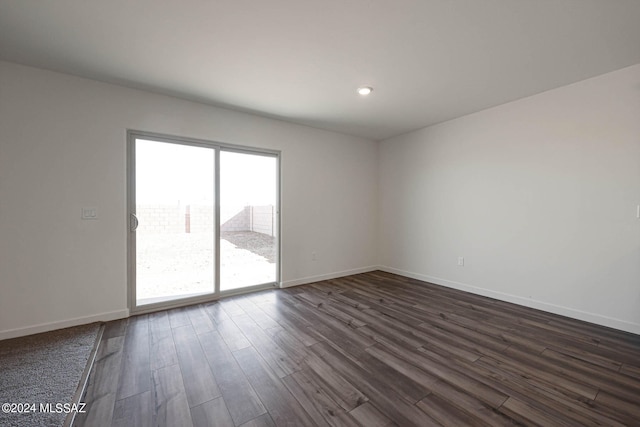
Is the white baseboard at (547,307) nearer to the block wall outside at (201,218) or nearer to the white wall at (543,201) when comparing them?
the white wall at (543,201)

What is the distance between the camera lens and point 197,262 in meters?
3.32

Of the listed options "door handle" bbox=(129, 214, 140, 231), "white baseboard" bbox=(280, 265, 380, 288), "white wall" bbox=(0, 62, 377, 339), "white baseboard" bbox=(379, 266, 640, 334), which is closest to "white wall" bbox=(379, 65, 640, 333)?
"white baseboard" bbox=(379, 266, 640, 334)

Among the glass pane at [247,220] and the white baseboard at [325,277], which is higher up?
the glass pane at [247,220]

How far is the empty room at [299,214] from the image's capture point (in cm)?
169

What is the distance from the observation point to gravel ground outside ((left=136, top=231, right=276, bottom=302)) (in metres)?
3.01

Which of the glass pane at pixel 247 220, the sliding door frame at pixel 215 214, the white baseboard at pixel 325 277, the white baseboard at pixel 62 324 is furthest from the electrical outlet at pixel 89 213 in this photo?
the white baseboard at pixel 325 277

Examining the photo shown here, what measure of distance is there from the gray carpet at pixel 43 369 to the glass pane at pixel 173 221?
73cm

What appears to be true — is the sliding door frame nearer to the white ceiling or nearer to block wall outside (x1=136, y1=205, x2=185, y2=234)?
block wall outside (x1=136, y1=205, x2=185, y2=234)

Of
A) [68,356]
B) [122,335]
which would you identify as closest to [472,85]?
[122,335]

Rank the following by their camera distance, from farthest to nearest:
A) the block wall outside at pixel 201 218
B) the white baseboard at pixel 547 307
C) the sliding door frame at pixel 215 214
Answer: the block wall outside at pixel 201 218 → the sliding door frame at pixel 215 214 → the white baseboard at pixel 547 307

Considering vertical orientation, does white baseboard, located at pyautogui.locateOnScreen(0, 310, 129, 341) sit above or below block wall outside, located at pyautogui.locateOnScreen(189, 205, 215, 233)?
below

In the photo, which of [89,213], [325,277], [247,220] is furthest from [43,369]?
[325,277]

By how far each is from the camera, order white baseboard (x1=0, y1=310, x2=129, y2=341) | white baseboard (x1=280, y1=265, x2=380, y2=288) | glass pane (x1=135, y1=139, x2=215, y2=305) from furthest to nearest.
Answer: white baseboard (x1=280, y1=265, x2=380, y2=288) → glass pane (x1=135, y1=139, x2=215, y2=305) → white baseboard (x1=0, y1=310, x2=129, y2=341)

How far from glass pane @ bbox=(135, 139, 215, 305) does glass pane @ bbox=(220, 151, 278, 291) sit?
0.19m
